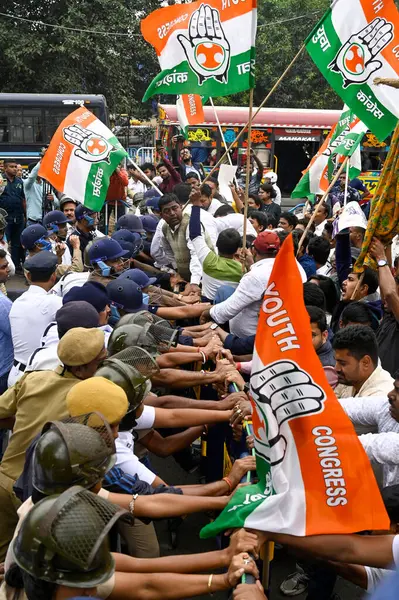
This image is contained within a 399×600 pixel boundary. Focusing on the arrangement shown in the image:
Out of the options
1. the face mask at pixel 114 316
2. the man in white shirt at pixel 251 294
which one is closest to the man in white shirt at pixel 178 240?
the man in white shirt at pixel 251 294

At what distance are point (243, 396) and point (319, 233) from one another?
5.48 metres

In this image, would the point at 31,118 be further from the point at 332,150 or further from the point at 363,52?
the point at 363,52

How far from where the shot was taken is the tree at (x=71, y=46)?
21.8 m

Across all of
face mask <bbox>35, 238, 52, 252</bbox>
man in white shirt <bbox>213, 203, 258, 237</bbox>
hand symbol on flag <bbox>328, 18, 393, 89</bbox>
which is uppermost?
hand symbol on flag <bbox>328, 18, 393, 89</bbox>

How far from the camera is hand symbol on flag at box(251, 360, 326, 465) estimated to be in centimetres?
274

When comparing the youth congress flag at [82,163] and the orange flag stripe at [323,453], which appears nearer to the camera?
the orange flag stripe at [323,453]

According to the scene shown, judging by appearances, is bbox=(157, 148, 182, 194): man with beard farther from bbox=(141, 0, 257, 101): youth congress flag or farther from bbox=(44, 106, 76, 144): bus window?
bbox=(44, 106, 76, 144): bus window

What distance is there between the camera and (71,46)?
21.7m

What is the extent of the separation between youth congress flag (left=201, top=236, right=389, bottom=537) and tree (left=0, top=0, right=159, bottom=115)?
20.3 m

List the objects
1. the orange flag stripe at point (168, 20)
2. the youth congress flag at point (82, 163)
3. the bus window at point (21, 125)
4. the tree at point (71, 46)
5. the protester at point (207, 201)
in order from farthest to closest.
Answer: the tree at point (71, 46) → the bus window at point (21, 125) → the protester at point (207, 201) → the youth congress flag at point (82, 163) → the orange flag stripe at point (168, 20)

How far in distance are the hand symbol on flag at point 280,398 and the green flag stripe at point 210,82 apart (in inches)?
187

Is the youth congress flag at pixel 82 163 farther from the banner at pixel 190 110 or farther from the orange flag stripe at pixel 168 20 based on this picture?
the banner at pixel 190 110

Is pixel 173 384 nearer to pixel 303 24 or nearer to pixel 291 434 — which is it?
pixel 291 434

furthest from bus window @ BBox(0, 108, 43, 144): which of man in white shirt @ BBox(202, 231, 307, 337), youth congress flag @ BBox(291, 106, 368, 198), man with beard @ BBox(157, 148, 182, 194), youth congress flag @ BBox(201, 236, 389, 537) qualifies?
youth congress flag @ BBox(201, 236, 389, 537)
